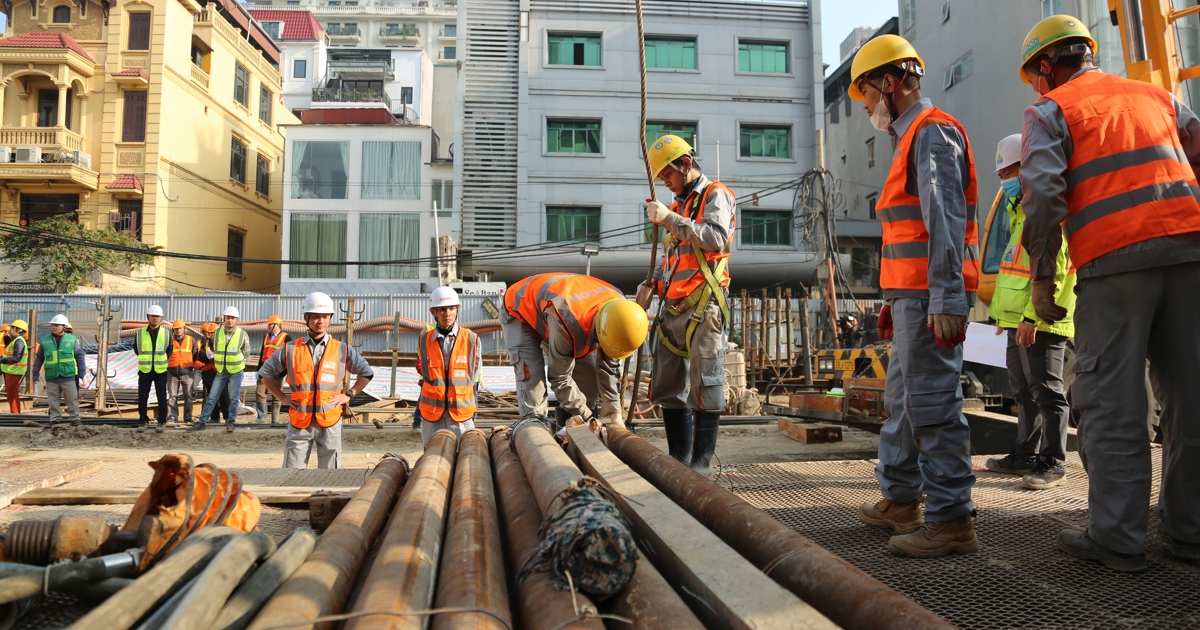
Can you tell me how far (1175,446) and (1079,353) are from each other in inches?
17.2

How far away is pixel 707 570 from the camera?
6.00 ft

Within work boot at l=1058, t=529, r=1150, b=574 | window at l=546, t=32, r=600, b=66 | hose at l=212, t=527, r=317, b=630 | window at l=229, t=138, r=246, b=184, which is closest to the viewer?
hose at l=212, t=527, r=317, b=630

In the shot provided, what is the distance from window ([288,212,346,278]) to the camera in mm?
28312

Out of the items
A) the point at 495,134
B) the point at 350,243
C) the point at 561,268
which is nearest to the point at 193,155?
the point at 350,243

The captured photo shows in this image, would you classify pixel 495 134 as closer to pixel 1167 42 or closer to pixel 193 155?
pixel 193 155

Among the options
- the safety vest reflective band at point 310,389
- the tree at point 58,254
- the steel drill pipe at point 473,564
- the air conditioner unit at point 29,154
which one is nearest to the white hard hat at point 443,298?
the safety vest reflective band at point 310,389

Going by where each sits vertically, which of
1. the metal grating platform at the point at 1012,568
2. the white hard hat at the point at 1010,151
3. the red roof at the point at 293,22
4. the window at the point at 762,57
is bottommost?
the metal grating platform at the point at 1012,568

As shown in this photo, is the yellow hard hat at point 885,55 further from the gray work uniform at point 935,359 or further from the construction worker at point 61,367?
the construction worker at point 61,367

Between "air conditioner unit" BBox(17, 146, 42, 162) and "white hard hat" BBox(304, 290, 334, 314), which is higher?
"air conditioner unit" BBox(17, 146, 42, 162)

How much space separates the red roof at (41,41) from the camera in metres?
26.0

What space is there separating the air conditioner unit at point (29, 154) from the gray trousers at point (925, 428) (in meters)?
31.2

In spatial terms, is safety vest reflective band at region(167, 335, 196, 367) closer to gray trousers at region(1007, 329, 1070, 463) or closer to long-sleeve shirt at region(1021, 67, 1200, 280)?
gray trousers at region(1007, 329, 1070, 463)

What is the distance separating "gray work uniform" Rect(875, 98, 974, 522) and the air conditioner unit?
31149mm

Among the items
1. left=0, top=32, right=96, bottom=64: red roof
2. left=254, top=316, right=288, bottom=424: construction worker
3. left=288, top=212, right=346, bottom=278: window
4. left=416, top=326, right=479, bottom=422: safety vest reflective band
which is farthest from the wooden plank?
left=0, top=32, right=96, bottom=64: red roof
